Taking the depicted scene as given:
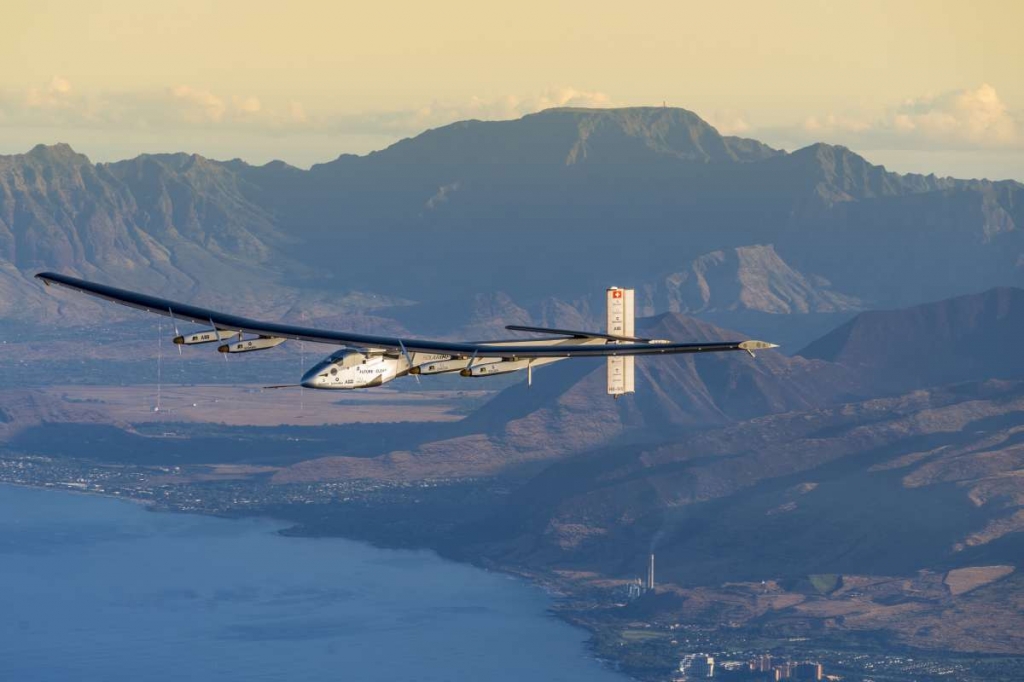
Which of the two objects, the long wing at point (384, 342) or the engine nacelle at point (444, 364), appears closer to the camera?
the long wing at point (384, 342)

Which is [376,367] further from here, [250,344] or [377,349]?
[250,344]

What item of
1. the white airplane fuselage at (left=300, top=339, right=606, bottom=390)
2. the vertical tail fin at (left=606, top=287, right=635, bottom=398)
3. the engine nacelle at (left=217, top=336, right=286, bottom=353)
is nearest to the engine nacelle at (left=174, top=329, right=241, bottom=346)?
the engine nacelle at (left=217, top=336, right=286, bottom=353)

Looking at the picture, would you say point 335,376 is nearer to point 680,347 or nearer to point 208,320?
point 208,320

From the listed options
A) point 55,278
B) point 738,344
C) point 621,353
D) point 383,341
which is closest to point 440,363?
point 383,341

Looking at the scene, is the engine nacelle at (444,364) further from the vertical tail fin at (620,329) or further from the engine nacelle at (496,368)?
the vertical tail fin at (620,329)

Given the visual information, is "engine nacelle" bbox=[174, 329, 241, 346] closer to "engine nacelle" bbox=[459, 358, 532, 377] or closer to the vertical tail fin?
"engine nacelle" bbox=[459, 358, 532, 377]

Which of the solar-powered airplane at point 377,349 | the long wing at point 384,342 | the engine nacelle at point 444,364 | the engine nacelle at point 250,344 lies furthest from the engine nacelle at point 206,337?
the engine nacelle at point 444,364
